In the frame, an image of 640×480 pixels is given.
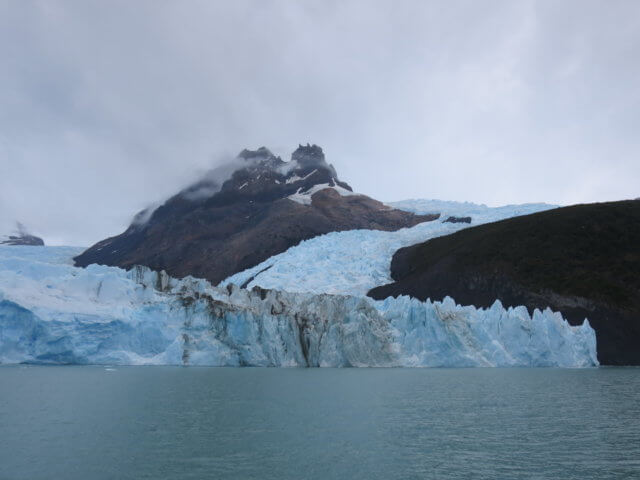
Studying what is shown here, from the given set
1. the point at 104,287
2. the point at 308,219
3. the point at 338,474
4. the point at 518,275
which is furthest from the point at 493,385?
the point at 308,219

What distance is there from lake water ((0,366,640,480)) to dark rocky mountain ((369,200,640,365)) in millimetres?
33793

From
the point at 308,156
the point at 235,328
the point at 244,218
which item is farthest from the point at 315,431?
the point at 308,156

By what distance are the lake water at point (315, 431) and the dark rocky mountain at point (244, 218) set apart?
84.3 metres

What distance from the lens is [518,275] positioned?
67.6m

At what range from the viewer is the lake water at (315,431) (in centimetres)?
1234

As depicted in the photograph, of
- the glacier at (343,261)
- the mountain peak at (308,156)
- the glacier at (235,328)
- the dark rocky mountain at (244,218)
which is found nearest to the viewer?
the glacier at (235,328)

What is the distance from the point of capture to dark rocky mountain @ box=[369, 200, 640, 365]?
57.3 m

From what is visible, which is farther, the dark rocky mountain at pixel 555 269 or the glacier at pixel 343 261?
the glacier at pixel 343 261

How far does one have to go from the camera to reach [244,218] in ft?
454

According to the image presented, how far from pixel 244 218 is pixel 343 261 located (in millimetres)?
57553

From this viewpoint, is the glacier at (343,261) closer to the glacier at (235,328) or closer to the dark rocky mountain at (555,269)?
the dark rocky mountain at (555,269)

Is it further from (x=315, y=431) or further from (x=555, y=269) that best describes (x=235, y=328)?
(x=555, y=269)

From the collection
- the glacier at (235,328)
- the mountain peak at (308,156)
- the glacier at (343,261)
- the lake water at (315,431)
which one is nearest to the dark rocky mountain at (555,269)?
the glacier at (343,261)

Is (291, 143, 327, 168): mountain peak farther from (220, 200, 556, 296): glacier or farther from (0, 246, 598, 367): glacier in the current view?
(0, 246, 598, 367): glacier
